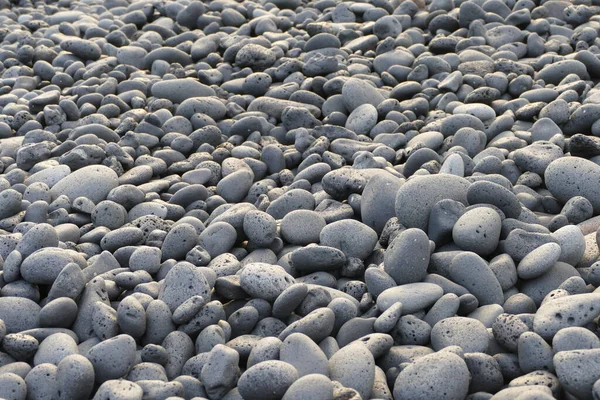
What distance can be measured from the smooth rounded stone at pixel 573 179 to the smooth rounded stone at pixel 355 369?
1424 mm

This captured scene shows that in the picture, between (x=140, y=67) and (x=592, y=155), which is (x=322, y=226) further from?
(x=140, y=67)

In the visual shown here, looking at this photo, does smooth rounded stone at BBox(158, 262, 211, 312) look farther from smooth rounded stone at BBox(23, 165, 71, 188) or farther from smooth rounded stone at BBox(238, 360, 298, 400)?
smooth rounded stone at BBox(23, 165, 71, 188)

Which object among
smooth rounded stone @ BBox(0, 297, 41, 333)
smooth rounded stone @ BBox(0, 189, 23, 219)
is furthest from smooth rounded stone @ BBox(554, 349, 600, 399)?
smooth rounded stone @ BBox(0, 189, 23, 219)

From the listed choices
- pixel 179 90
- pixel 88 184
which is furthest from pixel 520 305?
pixel 179 90

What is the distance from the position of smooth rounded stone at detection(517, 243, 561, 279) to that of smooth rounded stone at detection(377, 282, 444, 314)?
0.35m

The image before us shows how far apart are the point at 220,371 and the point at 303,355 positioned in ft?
0.91

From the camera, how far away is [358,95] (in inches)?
175

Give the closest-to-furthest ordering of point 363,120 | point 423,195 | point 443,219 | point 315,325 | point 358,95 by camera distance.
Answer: point 315,325
point 443,219
point 423,195
point 363,120
point 358,95

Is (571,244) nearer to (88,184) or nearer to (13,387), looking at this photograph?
(13,387)

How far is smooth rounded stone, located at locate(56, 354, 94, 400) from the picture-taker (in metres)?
2.37

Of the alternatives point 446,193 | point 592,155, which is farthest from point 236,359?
point 592,155

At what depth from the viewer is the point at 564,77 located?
14.7 feet

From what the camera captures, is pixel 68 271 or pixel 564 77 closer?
pixel 68 271

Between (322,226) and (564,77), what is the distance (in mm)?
2163
